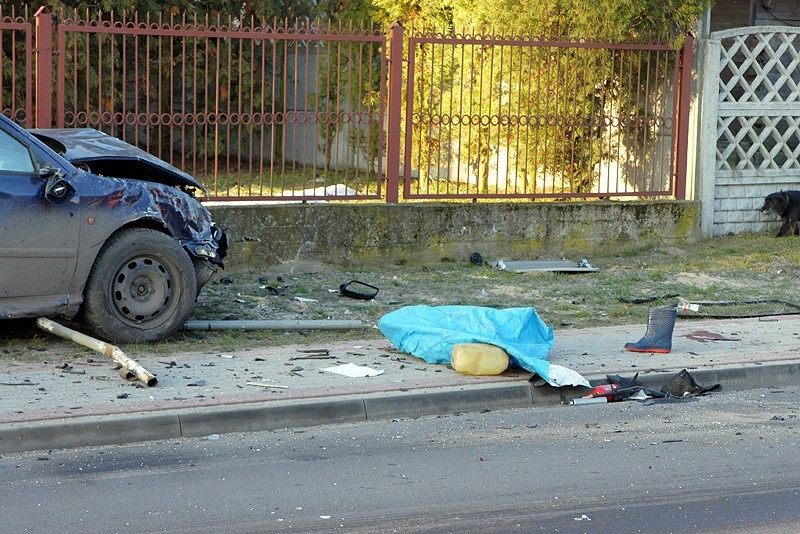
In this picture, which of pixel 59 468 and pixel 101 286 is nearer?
pixel 59 468

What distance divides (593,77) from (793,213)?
3.23 m

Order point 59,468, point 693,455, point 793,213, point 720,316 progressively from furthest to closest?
point 793,213, point 720,316, point 693,455, point 59,468

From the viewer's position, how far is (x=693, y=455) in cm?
642

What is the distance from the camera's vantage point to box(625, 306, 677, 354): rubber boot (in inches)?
344

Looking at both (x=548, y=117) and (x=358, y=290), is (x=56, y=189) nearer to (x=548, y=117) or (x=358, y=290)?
(x=358, y=290)

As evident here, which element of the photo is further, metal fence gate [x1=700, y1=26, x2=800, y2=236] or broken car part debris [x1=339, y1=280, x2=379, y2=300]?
metal fence gate [x1=700, y1=26, x2=800, y2=236]

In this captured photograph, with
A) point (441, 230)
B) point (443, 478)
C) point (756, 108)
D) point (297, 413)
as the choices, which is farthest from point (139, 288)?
point (756, 108)

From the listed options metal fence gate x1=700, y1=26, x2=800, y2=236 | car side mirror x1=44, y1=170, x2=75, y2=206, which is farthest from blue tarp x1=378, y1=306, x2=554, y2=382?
metal fence gate x1=700, y1=26, x2=800, y2=236

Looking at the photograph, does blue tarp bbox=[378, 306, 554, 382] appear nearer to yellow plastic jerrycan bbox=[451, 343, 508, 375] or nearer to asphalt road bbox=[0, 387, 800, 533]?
yellow plastic jerrycan bbox=[451, 343, 508, 375]

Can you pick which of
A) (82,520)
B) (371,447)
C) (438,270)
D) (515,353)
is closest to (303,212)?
(438,270)

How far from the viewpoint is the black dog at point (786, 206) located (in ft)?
47.2

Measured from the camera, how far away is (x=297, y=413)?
22.9 feet

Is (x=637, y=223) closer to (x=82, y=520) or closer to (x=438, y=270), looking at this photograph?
(x=438, y=270)

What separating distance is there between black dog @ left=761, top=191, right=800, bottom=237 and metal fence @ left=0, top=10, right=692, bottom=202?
1.22 m
